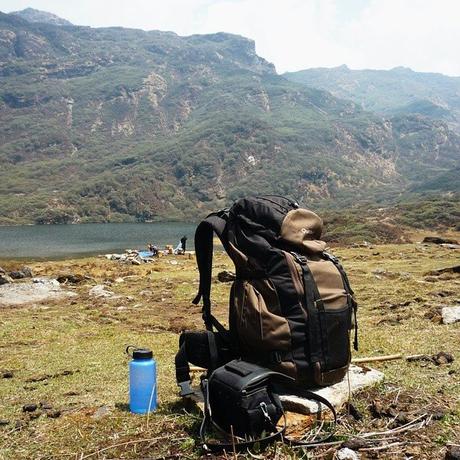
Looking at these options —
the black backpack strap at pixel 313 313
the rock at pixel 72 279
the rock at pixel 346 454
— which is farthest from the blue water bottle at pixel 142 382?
the rock at pixel 72 279

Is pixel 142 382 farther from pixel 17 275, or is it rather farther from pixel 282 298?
pixel 17 275

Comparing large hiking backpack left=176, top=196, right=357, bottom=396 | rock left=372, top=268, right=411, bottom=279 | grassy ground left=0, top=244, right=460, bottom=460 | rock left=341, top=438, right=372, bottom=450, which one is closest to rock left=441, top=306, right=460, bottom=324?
grassy ground left=0, top=244, right=460, bottom=460

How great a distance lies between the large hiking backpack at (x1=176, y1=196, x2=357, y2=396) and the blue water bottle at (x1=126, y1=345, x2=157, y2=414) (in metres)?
0.44

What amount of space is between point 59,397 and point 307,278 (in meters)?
4.04

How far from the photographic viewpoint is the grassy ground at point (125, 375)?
4758 mm

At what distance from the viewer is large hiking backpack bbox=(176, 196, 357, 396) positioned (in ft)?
15.6

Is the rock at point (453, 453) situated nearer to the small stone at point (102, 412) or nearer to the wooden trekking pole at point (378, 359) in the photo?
the wooden trekking pole at point (378, 359)

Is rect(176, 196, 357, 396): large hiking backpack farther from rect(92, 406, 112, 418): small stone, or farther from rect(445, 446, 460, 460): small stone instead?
rect(445, 446, 460, 460): small stone

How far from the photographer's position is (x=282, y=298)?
4.76 metres

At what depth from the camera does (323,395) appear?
16.7ft

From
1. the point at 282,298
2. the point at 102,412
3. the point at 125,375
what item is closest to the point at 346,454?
the point at 282,298

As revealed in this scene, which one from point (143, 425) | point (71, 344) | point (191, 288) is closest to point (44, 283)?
point (191, 288)

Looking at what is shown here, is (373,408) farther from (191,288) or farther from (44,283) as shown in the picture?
(44,283)

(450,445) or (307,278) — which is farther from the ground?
(307,278)
